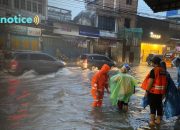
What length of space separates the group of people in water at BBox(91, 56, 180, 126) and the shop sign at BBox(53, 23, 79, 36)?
2448 cm

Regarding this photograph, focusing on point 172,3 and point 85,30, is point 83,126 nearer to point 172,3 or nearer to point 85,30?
point 172,3

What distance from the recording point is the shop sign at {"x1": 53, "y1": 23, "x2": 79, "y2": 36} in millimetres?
32438

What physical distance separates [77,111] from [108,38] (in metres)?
30.9

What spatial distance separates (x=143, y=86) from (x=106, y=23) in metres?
32.9

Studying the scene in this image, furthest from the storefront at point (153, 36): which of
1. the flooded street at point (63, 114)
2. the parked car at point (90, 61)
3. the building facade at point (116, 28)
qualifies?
the flooded street at point (63, 114)

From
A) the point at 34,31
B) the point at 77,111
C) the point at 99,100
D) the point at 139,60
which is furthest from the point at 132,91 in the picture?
A: the point at 139,60

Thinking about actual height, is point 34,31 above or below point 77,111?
above

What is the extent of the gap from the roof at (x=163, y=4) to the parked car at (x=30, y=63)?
10774 mm

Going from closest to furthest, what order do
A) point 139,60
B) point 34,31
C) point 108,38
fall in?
1. point 34,31
2. point 108,38
3. point 139,60

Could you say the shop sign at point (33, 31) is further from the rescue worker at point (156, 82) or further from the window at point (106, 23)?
the rescue worker at point (156, 82)

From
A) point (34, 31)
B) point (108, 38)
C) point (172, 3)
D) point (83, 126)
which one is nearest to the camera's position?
point (83, 126)

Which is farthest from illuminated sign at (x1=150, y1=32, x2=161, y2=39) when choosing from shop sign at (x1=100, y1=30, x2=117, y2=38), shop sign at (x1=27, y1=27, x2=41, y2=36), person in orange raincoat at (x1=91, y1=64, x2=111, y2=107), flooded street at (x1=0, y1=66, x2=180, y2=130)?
person in orange raincoat at (x1=91, y1=64, x2=111, y2=107)

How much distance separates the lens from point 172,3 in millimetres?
8469

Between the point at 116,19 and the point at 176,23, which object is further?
the point at 176,23
